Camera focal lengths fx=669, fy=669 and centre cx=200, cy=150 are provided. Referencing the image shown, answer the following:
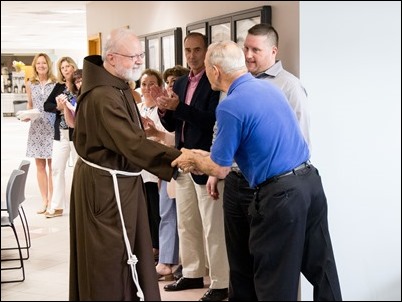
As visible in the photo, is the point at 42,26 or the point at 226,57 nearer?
the point at 226,57

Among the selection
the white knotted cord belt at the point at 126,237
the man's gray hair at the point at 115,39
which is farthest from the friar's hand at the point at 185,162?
the man's gray hair at the point at 115,39

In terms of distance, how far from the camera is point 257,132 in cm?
226

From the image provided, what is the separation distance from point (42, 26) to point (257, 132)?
Answer: 89 cm

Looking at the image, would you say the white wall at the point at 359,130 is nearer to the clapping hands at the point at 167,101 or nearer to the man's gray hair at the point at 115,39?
the clapping hands at the point at 167,101

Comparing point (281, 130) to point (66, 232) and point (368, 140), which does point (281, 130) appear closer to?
point (368, 140)

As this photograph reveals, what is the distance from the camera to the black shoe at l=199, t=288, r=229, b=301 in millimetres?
2855

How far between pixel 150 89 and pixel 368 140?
92 centimetres

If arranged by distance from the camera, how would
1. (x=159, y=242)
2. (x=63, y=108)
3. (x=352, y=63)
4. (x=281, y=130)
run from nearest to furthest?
(x=281, y=130), (x=63, y=108), (x=352, y=63), (x=159, y=242)

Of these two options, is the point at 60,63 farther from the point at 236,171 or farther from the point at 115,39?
the point at 236,171

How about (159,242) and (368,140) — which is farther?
(159,242)

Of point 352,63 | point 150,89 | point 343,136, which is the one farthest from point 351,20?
point 150,89

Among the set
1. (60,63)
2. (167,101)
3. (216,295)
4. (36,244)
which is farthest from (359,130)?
(36,244)

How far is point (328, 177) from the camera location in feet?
8.92

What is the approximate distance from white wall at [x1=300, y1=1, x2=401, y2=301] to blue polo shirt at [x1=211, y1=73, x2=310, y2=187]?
0.35m
